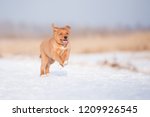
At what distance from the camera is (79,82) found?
29.0ft

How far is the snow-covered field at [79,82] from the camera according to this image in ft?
25.1

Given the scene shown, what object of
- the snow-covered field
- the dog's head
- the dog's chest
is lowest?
the snow-covered field

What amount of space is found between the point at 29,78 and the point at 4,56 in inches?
212

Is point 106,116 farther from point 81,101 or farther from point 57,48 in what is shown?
point 57,48

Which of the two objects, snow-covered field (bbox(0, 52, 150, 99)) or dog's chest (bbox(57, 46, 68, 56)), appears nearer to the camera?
snow-covered field (bbox(0, 52, 150, 99))

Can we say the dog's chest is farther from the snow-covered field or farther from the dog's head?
the snow-covered field

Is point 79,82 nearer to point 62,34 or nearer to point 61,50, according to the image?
point 61,50

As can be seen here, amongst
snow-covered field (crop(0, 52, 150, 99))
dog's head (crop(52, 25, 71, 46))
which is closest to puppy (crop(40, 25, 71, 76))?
dog's head (crop(52, 25, 71, 46))

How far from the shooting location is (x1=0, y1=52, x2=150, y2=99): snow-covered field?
7648mm

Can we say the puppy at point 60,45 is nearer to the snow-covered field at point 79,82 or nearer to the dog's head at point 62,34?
the dog's head at point 62,34

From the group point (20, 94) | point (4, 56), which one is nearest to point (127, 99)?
point (20, 94)

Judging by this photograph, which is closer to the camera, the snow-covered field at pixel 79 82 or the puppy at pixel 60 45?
the snow-covered field at pixel 79 82

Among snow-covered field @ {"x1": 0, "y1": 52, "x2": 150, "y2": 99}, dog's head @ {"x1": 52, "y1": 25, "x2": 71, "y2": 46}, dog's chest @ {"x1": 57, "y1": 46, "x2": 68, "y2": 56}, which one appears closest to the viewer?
snow-covered field @ {"x1": 0, "y1": 52, "x2": 150, "y2": 99}

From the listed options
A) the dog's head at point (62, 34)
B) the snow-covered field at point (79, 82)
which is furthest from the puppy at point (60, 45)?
the snow-covered field at point (79, 82)
